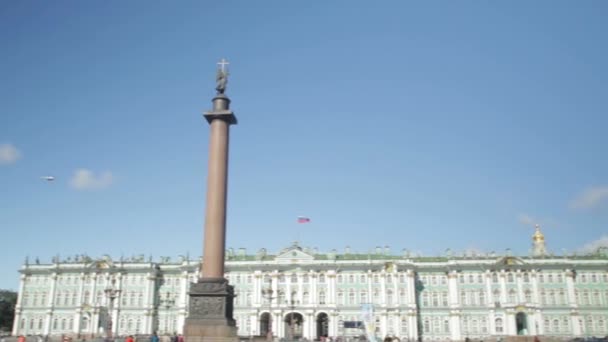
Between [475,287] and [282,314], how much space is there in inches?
1113

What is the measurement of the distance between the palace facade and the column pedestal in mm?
46261

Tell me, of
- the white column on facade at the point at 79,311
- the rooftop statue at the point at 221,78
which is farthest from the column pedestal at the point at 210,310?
the white column on facade at the point at 79,311

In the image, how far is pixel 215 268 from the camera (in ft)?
96.4

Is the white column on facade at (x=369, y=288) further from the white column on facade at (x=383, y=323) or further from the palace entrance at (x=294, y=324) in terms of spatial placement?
the palace entrance at (x=294, y=324)

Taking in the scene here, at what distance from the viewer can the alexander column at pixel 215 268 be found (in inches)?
1115

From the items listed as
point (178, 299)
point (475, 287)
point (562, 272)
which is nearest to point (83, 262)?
point (178, 299)

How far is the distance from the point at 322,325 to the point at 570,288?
35819mm

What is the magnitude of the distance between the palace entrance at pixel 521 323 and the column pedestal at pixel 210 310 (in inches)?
2364

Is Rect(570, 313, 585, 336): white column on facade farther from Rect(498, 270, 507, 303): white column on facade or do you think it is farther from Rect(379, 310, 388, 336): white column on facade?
Rect(379, 310, 388, 336): white column on facade

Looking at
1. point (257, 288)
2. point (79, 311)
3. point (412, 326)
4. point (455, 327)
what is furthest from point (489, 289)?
point (79, 311)

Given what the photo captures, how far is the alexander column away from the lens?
28.3 meters

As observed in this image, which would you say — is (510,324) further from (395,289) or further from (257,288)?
(257,288)

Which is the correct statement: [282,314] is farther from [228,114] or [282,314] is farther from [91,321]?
[228,114]

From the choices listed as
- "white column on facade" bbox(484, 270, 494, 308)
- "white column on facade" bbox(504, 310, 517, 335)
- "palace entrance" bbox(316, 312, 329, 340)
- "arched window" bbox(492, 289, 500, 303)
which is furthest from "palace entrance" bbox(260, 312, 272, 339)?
"white column on facade" bbox(504, 310, 517, 335)
